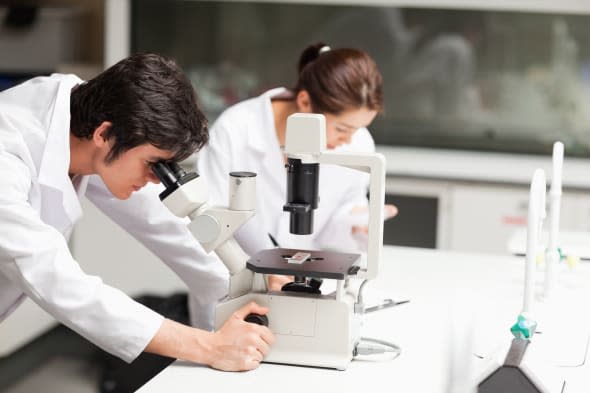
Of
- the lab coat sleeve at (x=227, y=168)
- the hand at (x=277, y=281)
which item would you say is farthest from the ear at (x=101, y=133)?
the lab coat sleeve at (x=227, y=168)

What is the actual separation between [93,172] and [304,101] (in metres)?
0.76

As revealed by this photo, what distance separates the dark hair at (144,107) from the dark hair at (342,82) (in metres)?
0.66

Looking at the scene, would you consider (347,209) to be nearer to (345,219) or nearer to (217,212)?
(345,219)

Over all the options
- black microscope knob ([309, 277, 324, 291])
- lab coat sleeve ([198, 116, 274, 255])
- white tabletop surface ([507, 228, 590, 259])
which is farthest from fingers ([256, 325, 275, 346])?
white tabletop surface ([507, 228, 590, 259])

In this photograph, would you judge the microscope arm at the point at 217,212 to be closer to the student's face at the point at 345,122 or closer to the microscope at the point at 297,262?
the microscope at the point at 297,262

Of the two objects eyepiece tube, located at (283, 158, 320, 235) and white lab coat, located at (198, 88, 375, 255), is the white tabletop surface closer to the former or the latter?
white lab coat, located at (198, 88, 375, 255)

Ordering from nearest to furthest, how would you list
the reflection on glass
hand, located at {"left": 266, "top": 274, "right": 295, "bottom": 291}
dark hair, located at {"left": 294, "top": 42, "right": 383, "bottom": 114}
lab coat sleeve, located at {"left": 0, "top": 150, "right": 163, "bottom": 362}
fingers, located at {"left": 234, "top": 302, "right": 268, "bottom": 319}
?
lab coat sleeve, located at {"left": 0, "top": 150, "right": 163, "bottom": 362}, fingers, located at {"left": 234, "top": 302, "right": 268, "bottom": 319}, hand, located at {"left": 266, "top": 274, "right": 295, "bottom": 291}, dark hair, located at {"left": 294, "top": 42, "right": 383, "bottom": 114}, the reflection on glass

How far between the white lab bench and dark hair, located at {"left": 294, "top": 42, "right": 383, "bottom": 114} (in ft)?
1.41

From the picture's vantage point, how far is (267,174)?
254cm

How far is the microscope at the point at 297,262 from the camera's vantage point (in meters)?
1.65

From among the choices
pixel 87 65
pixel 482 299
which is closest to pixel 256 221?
pixel 482 299

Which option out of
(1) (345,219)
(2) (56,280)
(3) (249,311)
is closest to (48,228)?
(2) (56,280)

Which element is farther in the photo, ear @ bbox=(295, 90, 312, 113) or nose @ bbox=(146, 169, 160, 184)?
ear @ bbox=(295, 90, 312, 113)

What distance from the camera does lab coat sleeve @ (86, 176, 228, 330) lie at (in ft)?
6.63
